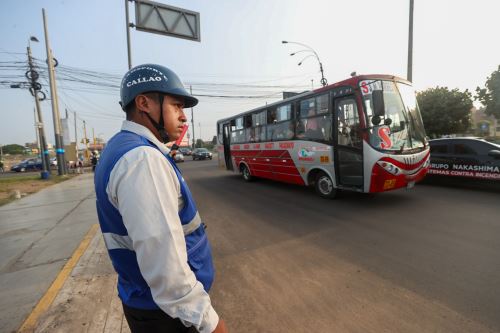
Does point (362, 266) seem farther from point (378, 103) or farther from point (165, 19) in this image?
point (165, 19)

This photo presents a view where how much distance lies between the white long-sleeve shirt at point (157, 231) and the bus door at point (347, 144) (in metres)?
5.96

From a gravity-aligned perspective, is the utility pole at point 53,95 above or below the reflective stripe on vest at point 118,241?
above

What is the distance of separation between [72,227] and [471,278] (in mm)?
7104

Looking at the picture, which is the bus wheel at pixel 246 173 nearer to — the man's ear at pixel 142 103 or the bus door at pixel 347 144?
the bus door at pixel 347 144

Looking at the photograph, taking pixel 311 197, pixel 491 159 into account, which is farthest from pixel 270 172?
pixel 491 159

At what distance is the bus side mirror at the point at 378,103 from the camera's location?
5.76m

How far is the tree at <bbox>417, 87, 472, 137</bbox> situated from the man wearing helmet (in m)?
28.1

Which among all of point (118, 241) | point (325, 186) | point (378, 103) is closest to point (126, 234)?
point (118, 241)

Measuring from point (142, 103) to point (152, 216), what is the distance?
680 mm

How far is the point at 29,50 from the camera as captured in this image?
1872 centimetres

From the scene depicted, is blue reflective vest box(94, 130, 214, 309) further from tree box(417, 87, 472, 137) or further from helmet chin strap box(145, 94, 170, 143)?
tree box(417, 87, 472, 137)

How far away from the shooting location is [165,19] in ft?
28.9

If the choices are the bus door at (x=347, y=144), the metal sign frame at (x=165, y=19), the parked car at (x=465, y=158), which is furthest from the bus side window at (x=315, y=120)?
the metal sign frame at (x=165, y=19)

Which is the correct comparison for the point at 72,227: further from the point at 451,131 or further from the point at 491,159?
the point at 451,131
